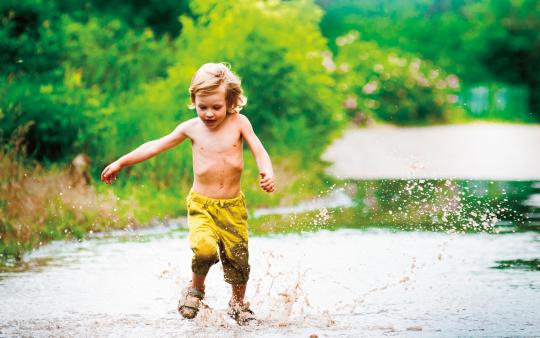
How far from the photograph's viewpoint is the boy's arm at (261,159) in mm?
6059

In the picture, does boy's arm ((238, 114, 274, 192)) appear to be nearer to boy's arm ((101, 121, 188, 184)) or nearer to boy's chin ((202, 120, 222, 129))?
boy's chin ((202, 120, 222, 129))

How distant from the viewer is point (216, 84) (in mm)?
6289

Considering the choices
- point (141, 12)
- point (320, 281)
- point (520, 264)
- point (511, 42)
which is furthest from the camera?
point (511, 42)

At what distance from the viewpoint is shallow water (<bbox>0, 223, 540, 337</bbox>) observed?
247 inches

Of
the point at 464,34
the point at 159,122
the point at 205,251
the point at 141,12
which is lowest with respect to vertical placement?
the point at 205,251

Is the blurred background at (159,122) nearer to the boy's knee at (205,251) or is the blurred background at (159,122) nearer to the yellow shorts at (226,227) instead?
the yellow shorts at (226,227)

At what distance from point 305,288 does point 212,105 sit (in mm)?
1831

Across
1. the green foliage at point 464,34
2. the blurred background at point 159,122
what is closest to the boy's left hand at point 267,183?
the blurred background at point 159,122

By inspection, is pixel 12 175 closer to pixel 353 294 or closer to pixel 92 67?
pixel 353 294

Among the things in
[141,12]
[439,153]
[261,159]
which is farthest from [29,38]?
[141,12]

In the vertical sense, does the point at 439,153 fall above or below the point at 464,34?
below

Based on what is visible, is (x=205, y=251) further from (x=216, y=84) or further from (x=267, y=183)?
(x=216, y=84)

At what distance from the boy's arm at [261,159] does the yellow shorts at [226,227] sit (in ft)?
1.00

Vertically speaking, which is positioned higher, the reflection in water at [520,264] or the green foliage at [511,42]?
the green foliage at [511,42]
